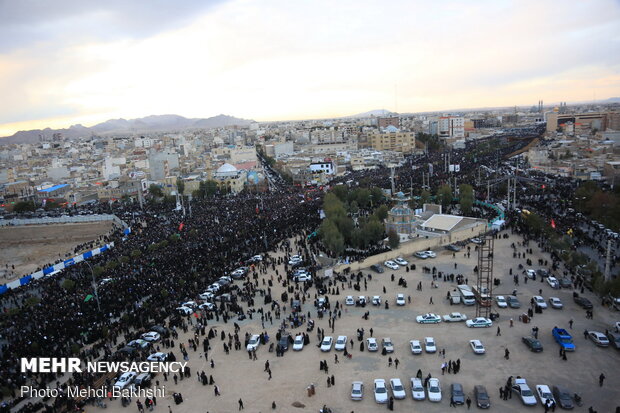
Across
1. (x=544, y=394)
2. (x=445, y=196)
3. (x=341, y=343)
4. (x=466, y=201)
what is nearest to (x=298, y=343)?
(x=341, y=343)

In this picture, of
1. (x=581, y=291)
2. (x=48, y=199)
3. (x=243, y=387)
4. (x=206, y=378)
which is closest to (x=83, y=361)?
(x=206, y=378)

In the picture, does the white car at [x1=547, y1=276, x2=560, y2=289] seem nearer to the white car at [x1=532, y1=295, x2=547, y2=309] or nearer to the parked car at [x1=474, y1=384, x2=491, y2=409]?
the white car at [x1=532, y1=295, x2=547, y2=309]

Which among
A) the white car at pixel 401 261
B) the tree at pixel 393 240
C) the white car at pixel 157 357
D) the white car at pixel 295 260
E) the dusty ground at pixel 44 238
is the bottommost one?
the dusty ground at pixel 44 238

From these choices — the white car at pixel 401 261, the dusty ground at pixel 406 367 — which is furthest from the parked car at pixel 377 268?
the dusty ground at pixel 406 367

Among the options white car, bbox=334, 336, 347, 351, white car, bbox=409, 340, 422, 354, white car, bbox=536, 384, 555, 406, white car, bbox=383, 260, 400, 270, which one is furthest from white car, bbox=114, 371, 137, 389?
white car, bbox=383, 260, 400, 270

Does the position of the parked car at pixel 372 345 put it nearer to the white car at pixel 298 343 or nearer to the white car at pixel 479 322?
the white car at pixel 298 343

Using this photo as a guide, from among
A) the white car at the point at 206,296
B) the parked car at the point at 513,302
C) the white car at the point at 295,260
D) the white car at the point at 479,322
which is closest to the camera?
the white car at the point at 479,322

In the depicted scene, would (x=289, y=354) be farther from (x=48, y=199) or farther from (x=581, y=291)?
(x=48, y=199)
